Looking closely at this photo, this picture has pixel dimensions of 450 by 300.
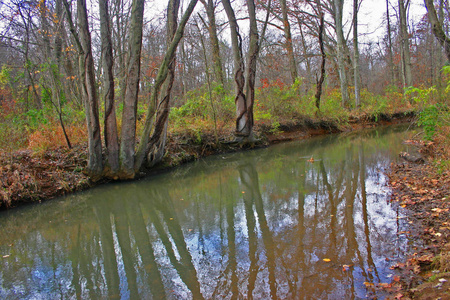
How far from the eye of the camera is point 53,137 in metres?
8.87

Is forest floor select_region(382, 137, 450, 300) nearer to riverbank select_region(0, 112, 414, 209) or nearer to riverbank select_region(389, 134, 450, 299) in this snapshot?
riverbank select_region(389, 134, 450, 299)

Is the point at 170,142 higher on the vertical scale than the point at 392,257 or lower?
higher

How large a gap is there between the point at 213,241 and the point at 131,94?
579 centimetres

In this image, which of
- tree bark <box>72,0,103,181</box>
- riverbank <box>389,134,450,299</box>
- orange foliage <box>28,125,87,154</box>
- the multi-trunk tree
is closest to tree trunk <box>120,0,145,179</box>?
the multi-trunk tree

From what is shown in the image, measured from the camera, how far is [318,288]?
2.94m

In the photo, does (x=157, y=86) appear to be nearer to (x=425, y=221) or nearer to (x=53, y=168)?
(x=53, y=168)

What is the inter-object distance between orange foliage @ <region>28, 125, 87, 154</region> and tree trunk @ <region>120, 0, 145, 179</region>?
1.66 metres

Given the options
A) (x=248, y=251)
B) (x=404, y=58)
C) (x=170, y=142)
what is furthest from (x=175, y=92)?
(x=248, y=251)

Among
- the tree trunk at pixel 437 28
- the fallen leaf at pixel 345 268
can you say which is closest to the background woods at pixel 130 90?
the tree trunk at pixel 437 28

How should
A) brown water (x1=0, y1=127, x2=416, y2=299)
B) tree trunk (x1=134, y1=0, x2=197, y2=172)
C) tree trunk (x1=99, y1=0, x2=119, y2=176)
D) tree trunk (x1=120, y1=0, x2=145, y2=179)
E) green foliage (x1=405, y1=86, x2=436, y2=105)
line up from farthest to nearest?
tree trunk (x1=134, y1=0, x2=197, y2=172) < tree trunk (x1=120, y1=0, x2=145, y2=179) < tree trunk (x1=99, y1=0, x2=119, y2=176) < green foliage (x1=405, y1=86, x2=436, y2=105) < brown water (x1=0, y1=127, x2=416, y2=299)

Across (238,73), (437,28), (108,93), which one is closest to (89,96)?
(108,93)

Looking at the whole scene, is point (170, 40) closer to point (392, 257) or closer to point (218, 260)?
point (218, 260)

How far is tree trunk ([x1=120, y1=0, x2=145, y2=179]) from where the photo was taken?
860 cm

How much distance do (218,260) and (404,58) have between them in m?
23.1
